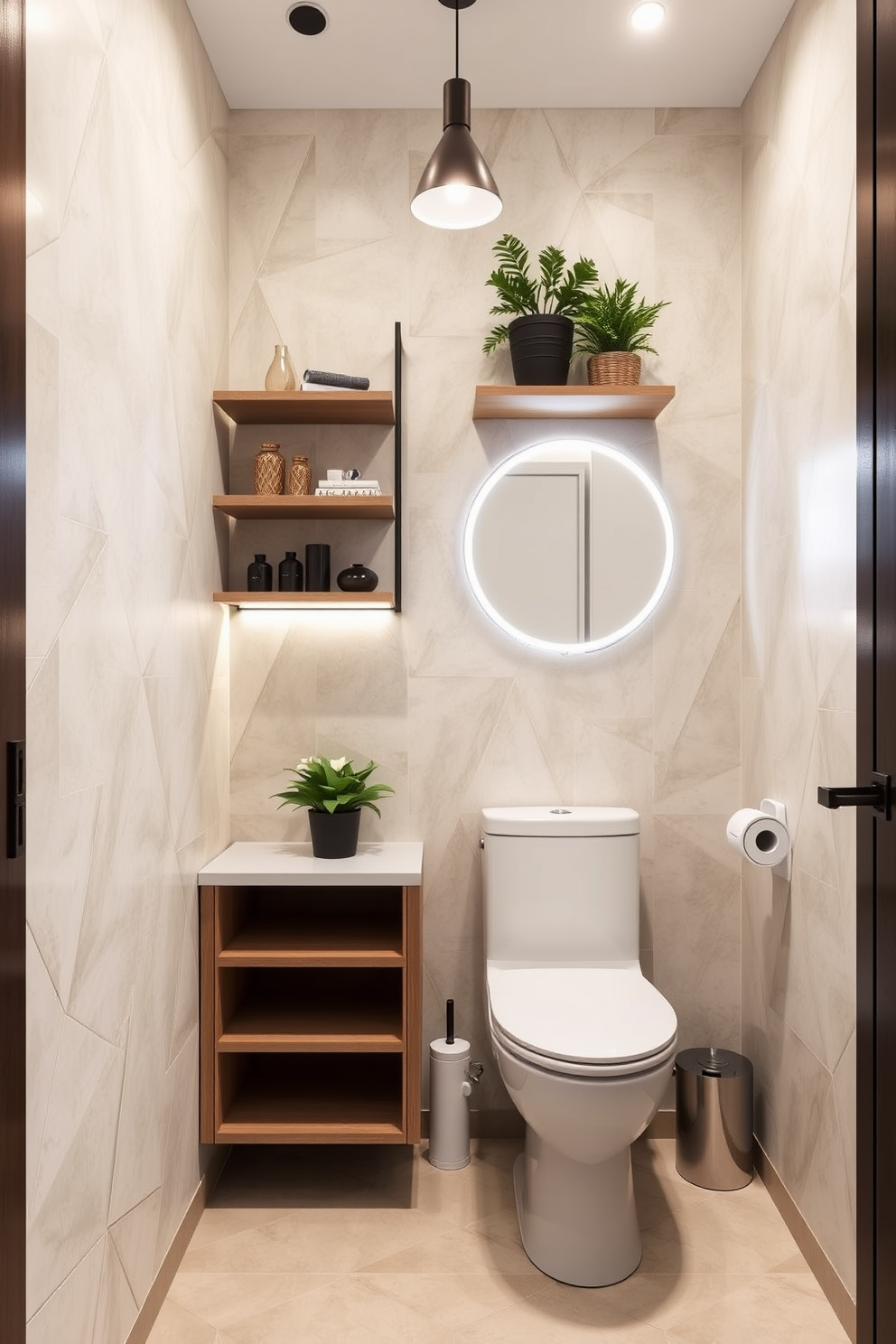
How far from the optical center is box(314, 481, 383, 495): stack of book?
2244 millimetres

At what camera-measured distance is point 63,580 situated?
131cm

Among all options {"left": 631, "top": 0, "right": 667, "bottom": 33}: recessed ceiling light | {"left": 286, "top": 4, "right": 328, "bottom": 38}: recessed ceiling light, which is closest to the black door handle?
{"left": 631, "top": 0, "right": 667, "bottom": 33}: recessed ceiling light

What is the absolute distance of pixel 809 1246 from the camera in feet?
6.19

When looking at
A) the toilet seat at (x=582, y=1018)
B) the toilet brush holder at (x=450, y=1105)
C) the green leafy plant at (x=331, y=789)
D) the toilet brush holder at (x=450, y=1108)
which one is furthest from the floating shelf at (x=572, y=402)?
the toilet brush holder at (x=450, y=1108)

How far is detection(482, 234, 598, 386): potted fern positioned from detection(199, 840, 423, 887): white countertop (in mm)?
1243

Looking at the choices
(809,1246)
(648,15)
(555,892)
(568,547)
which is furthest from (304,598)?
(809,1246)

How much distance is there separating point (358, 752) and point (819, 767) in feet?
3.80

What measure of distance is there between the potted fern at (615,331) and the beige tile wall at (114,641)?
95 cm

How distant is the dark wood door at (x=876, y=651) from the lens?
113 centimetres

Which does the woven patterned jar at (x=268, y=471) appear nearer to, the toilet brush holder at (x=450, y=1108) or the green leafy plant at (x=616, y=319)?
the green leafy plant at (x=616, y=319)

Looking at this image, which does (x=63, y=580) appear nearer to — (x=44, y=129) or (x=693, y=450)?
(x=44, y=129)

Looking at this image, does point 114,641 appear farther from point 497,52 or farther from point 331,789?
point 497,52

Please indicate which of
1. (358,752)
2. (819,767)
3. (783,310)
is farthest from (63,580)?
(783,310)

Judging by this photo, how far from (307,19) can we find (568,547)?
1.38m
